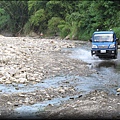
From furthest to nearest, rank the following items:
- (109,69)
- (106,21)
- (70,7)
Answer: (70,7), (106,21), (109,69)

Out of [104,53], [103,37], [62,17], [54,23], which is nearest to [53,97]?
[104,53]

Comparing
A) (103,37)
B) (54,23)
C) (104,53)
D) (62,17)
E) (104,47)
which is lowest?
(104,53)

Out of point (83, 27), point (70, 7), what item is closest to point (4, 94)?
point (83, 27)

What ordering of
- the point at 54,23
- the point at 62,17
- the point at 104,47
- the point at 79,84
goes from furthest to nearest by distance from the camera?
the point at 62,17 → the point at 54,23 → the point at 104,47 → the point at 79,84

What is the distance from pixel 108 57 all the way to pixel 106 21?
1785 centimetres

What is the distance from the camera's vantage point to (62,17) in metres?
60.1

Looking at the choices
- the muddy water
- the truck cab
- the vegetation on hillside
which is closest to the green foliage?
the vegetation on hillside

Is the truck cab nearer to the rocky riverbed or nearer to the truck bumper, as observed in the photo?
the truck bumper

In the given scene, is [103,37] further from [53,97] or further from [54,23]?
[54,23]

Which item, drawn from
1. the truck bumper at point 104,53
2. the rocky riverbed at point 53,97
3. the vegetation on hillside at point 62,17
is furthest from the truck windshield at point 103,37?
the vegetation on hillside at point 62,17

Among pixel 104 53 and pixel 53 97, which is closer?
pixel 53 97

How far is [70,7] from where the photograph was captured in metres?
56.6

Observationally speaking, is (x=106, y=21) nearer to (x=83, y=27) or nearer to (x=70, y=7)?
(x=83, y=27)

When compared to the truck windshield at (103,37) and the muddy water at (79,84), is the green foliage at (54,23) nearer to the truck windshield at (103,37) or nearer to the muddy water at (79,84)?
the truck windshield at (103,37)
